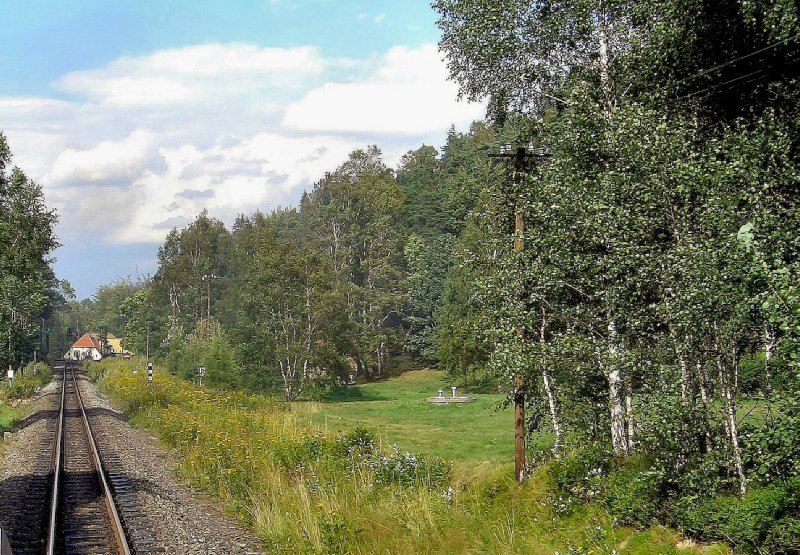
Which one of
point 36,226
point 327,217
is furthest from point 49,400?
point 327,217

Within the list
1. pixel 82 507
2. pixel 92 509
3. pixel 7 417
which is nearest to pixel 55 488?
pixel 82 507

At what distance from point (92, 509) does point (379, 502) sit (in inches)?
242

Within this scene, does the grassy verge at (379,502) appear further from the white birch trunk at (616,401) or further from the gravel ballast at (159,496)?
the white birch trunk at (616,401)

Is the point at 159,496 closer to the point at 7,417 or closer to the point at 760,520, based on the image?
the point at 760,520

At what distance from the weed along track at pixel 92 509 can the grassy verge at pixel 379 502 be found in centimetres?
179

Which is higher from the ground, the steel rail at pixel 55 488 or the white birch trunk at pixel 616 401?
the white birch trunk at pixel 616 401

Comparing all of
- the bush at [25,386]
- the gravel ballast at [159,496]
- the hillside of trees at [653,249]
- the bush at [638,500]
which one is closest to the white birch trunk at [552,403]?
the hillside of trees at [653,249]

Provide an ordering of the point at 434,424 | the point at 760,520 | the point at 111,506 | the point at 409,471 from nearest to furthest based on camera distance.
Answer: the point at 760,520 < the point at 111,506 < the point at 409,471 < the point at 434,424

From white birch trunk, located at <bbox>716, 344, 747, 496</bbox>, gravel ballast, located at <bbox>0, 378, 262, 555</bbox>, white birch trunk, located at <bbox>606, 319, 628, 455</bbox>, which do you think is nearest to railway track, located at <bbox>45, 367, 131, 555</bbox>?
gravel ballast, located at <bbox>0, 378, 262, 555</bbox>

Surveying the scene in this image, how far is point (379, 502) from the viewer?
12.7 metres

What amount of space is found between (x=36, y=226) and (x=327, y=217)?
3920cm

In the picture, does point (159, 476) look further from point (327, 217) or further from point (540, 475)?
point (327, 217)

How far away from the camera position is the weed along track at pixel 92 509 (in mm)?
12008

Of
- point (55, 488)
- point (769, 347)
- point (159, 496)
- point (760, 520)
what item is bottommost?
point (159, 496)
